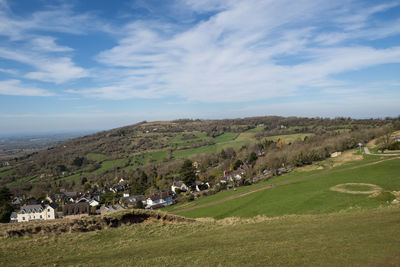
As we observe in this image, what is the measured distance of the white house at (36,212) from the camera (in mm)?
61219

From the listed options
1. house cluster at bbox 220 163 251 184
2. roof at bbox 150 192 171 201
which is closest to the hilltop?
house cluster at bbox 220 163 251 184

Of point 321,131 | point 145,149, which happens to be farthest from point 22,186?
point 321,131

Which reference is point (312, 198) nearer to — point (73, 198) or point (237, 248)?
point (237, 248)

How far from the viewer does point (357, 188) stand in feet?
119

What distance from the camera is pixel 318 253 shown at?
942 centimetres

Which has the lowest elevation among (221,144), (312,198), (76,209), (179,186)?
(179,186)

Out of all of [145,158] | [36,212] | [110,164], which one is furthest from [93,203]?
[145,158]

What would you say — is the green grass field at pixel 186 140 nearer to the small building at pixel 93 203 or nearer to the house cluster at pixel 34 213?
the small building at pixel 93 203

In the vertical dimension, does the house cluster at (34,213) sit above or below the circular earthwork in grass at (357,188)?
below

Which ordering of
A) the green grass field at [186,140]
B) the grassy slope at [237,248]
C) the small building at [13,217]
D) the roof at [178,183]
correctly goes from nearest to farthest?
the grassy slope at [237,248]
the small building at [13,217]
the roof at [178,183]
the green grass field at [186,140]

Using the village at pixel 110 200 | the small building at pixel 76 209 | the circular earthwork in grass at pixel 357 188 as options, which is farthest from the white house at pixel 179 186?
the circular earthwork in grass at pixel 357 188

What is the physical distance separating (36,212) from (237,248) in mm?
70585

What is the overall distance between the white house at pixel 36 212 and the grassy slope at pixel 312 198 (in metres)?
45.3

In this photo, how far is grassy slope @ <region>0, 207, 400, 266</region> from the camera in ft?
29.8
